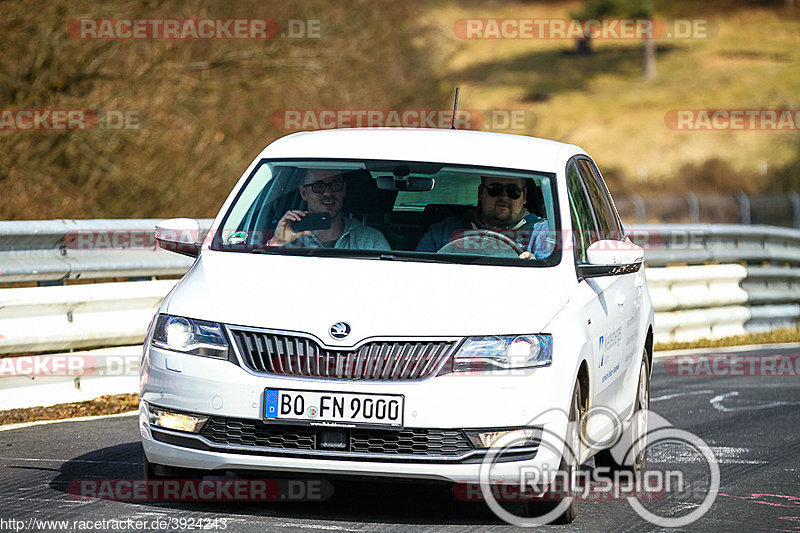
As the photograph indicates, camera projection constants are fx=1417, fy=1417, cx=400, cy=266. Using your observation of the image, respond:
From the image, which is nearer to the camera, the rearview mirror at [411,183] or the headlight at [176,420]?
the headlight at [176,420]

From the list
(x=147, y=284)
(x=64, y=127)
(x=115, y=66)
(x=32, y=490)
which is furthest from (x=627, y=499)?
(x=115, y=66)

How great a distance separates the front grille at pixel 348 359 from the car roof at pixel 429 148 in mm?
1620

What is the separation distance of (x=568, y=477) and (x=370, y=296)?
1.15 m

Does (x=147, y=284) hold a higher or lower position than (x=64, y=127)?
lower

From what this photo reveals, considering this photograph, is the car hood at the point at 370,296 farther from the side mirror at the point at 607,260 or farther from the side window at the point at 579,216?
the side window at the point at 579,216

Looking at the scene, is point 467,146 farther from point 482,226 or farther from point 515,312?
point 515,312

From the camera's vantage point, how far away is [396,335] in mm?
5809

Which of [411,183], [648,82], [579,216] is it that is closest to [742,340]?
[579,216]

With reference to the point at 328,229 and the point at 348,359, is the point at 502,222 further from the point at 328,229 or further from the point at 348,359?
the point at 348,359

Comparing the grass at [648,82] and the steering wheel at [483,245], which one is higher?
the grass at [648,82]

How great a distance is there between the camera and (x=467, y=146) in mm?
7336

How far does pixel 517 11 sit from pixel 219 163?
107590 mm

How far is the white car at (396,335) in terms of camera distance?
19.0ft

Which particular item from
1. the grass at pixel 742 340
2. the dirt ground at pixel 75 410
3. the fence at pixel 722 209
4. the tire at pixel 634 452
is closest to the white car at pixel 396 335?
the tire at pixel 634 452
